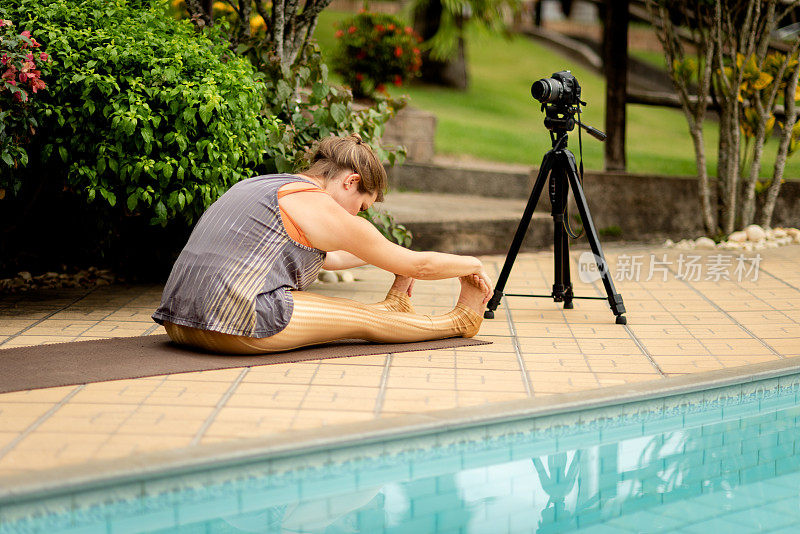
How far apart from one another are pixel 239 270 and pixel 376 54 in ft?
22.2

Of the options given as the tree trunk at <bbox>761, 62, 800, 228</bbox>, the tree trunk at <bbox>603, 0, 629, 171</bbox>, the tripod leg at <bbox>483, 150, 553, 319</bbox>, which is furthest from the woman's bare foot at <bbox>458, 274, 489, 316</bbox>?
the tree trunk at <bbox>603, 0, 629, 171</bbox>

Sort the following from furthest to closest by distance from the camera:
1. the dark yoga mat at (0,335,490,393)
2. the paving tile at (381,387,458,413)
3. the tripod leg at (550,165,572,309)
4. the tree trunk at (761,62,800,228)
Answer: the tree trunk at (761,62,800,228) < the tripod leg at (550,165,572,309) < the dark yoga mat at (0,335,490,393) < the paving tile at (381,387,458,413)

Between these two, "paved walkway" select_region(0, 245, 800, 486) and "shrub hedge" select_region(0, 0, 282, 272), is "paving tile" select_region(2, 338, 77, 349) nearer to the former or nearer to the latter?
"paved walkway" select_region(0, 245, 800, 486)

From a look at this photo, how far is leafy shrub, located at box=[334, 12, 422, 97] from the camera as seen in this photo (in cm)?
1023

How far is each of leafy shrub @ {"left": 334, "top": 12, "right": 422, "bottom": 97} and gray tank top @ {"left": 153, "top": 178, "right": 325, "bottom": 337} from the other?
6.28 metres

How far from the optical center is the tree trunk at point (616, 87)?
8945 mm

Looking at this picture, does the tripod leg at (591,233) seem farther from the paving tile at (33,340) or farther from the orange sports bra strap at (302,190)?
the paving tile at (33,340)

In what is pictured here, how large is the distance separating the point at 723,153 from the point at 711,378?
16.0 feet

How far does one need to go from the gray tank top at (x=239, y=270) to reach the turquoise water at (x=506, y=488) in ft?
3.68

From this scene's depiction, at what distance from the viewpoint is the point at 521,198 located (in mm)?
9539

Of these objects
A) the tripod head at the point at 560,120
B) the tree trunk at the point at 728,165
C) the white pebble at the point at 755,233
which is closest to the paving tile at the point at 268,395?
the tripod head at the point at 560,120

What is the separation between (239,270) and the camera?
3.96 metres

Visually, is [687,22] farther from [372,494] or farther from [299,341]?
[372,494]

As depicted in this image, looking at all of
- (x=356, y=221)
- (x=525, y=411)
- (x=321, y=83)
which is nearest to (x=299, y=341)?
(x=356, y=221)
